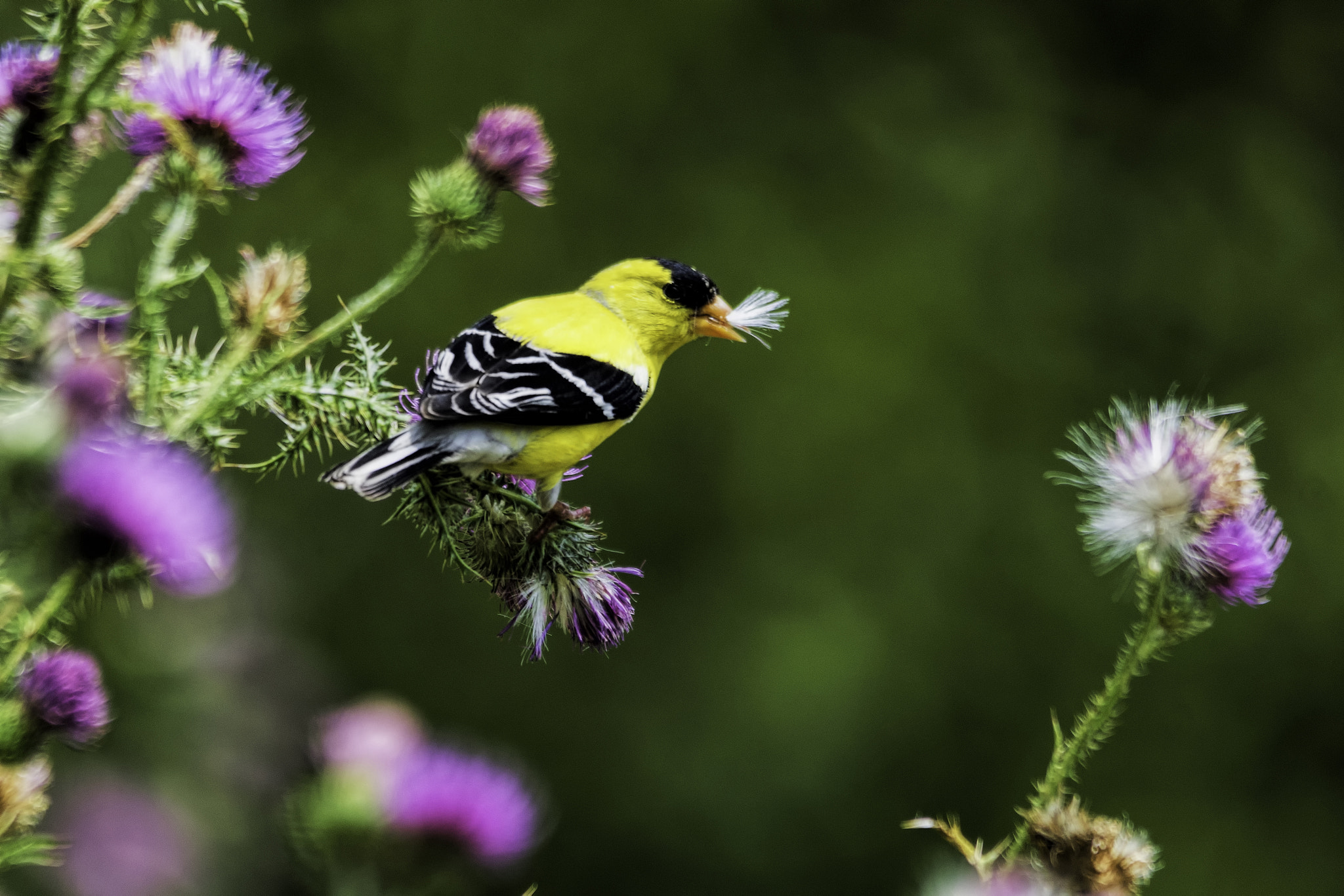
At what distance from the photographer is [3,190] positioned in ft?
2.18

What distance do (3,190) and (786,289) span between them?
520cm

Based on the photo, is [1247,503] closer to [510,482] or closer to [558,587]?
[558,587]

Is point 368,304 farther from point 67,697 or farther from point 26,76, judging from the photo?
point 67,697

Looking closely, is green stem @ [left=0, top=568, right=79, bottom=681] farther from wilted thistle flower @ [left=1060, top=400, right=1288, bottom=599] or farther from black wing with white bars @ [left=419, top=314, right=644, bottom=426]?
wilted thistle flower @ [left=1060, top=400, right=1288, bottom=599]

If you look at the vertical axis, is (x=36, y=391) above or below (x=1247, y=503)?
below

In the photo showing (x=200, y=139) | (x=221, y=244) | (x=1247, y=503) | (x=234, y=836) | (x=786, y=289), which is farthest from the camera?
(x=786, y=289)

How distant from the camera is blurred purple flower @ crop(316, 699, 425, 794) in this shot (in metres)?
0.62

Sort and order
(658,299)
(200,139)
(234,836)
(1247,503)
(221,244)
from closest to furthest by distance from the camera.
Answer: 1. (200,139)
2. (1247,503)
3. (234,836)
4. (658,299)
5. (221,244)

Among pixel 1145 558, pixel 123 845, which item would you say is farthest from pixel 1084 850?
pixel 123 845

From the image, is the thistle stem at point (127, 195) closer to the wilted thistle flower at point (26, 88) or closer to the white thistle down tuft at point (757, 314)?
the wilted thistle flower at point (26, 88)

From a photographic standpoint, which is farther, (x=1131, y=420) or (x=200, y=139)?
(x=1131, y=420)

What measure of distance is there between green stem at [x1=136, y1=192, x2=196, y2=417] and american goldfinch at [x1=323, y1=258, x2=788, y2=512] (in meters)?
0.29

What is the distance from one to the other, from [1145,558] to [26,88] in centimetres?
110

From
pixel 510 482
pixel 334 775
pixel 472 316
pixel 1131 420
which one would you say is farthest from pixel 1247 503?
pixel 472 316
